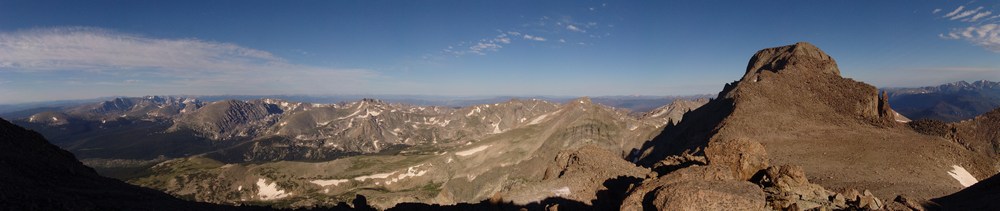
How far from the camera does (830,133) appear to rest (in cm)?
6856

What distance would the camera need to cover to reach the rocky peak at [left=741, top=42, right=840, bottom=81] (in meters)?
92.2

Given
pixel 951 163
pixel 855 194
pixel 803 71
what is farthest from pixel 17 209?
pixel 803 71

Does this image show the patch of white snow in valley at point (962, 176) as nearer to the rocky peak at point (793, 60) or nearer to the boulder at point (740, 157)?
the rocky peak at point (793, 60)

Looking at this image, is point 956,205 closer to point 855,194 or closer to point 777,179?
point 855,194

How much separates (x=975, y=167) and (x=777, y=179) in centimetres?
5244

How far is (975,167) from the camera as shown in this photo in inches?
2343

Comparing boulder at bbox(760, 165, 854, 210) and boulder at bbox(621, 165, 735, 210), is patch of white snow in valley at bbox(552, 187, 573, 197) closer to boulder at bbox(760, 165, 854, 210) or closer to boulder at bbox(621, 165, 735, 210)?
boulder at bbox(621, 165, 735, 210)

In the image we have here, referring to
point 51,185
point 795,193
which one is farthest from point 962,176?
point 51,185

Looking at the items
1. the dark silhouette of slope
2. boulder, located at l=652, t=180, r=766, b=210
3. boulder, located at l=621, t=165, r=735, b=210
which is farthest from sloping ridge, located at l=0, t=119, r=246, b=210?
the dark silhouette of slope

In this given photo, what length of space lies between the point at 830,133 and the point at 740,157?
43.1 m

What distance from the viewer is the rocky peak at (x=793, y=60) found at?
92250 mm

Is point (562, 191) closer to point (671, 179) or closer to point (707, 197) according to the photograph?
point (671, 179)

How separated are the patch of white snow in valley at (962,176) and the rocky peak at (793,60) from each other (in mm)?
33165

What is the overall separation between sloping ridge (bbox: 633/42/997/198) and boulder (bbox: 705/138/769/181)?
10.4 meters
